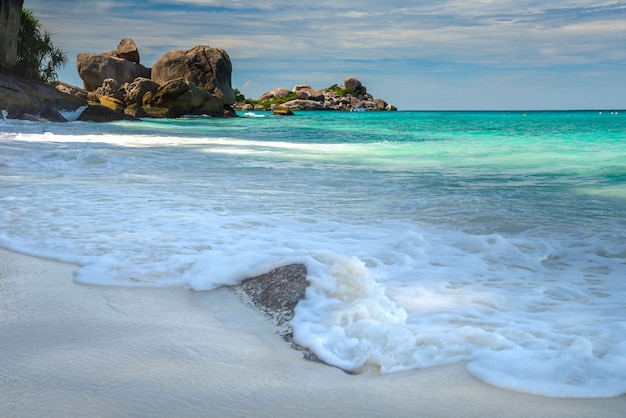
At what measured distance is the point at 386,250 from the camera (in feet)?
16.4

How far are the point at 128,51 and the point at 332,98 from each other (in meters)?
66.9

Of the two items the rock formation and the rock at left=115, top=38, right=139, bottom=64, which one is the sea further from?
the rock at left=115, top=38, right=139, bottom=64

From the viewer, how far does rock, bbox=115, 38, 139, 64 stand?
168ft

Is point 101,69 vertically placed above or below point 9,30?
below

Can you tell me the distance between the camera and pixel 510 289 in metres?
4.08

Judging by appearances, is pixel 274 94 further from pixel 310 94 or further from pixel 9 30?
pixel 9 30

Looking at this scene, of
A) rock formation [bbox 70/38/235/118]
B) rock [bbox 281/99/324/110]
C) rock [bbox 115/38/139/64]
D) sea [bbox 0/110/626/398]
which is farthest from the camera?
rock [bbox 281/99/324/110]

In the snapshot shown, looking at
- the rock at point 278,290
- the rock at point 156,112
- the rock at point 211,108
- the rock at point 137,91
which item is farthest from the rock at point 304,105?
the rock at point 278,290

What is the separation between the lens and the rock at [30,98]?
26.2m

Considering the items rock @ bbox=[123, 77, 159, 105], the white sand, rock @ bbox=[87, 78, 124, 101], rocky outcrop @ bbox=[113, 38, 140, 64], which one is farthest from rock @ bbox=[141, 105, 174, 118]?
the white sand

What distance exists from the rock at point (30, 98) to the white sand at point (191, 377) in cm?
2555

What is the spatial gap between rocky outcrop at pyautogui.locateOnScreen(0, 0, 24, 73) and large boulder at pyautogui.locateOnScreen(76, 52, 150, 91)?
17.3 m

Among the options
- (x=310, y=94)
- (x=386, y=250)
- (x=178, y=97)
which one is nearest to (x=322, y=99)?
(x=310, y=94)

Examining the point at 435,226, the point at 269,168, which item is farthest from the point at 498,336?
the point at 269,168
